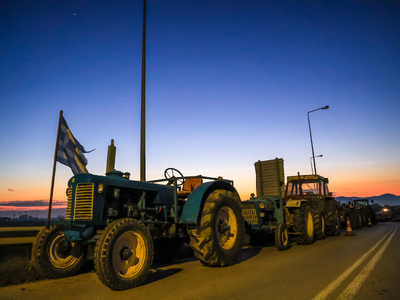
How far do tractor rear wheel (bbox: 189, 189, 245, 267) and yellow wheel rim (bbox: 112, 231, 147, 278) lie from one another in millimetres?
1165

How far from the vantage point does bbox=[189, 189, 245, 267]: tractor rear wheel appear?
17.6ft

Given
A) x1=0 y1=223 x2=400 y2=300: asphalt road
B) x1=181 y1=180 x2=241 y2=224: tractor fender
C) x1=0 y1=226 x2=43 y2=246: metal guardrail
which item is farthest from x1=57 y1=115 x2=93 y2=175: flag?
x1=181 y1=180 x2=241 y2=224: tractor fender

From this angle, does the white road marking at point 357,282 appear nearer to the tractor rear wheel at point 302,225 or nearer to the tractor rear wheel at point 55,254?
the tractor rear wheel at point 302,225

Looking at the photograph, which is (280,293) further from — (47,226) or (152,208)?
(47,226)

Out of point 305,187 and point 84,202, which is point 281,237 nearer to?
point 305,187

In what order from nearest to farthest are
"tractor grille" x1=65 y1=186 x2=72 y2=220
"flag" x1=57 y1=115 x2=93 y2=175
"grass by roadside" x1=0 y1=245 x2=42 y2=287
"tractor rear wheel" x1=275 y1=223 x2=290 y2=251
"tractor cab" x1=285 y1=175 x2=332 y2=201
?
"tractor grille" x1=65 y1=186 x2=72 y2=220
"grass by roadside" x1=0 y1=245 x2=42 y2=287
"tractor rear wheel" x1=275 y1=223 x2=290 y2=251
"flag" x1=57 y1=115 x2=93 y2=175
"tractor cab" x1=285 y1=175 x2=332 y2=201

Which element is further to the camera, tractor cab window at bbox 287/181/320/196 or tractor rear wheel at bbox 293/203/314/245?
tractor cab window at bbox 287/181/320/196

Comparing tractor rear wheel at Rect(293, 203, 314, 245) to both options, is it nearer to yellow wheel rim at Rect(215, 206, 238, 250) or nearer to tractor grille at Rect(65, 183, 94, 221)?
yellow wheel rim at Rect(215, 206, 238, 250)

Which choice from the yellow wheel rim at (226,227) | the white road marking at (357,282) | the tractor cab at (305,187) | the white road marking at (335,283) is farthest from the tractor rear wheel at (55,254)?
the tractor cab at (305,187)

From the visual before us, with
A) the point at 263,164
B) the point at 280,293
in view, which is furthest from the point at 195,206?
the point at 263,164

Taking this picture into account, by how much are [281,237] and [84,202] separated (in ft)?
18.3

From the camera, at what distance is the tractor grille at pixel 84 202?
14.9 feet

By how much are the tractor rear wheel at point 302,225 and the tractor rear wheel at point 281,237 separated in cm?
129

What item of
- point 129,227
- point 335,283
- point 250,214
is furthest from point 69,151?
point 335,283
